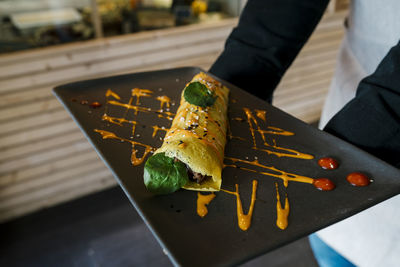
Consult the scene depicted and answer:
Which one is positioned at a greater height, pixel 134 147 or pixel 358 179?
pixel 358 179

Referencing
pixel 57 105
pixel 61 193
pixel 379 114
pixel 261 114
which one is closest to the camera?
pixel 379 114

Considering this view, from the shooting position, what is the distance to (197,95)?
1.38 meters

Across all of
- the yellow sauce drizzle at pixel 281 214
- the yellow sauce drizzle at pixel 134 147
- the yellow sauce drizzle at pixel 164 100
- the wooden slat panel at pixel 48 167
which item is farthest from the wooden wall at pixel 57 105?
the yellow sauce drizzle at pixel 281 214

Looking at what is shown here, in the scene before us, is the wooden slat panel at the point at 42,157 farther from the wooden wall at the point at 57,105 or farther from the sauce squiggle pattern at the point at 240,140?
the sauce squiggle pattern at the point at 240,140

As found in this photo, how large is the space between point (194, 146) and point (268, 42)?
2.28 ft

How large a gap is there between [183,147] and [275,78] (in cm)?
67

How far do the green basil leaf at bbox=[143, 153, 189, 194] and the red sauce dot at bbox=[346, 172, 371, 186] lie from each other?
0.50 meters

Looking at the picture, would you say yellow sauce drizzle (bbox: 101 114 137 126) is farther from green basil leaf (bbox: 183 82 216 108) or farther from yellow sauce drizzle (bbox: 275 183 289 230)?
yellow sauce drizzle (bbox: 275 183 289 230)

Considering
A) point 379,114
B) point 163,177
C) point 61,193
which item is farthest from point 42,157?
point 379,114

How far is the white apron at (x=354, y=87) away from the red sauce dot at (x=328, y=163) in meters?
0.38

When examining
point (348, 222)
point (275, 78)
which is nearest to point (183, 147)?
point (275, 78)

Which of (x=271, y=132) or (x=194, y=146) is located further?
(x=271, y=132)

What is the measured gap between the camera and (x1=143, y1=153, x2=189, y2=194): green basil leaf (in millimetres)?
1002

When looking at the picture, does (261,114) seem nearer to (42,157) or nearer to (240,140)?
(240,140)
